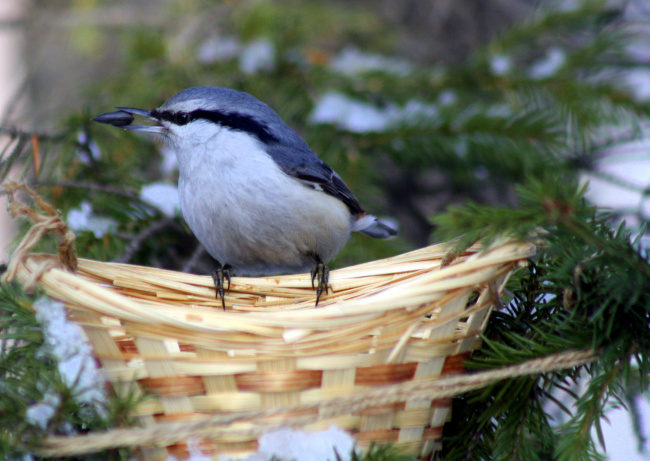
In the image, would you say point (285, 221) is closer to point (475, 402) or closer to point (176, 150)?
point (176, 150)

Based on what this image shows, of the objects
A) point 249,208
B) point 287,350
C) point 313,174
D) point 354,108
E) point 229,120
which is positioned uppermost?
point 354,108

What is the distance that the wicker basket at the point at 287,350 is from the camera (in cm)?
80

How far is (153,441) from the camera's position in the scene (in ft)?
2.35

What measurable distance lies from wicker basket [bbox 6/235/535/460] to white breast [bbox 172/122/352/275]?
40 centimetres

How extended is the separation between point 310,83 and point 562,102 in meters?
0.77

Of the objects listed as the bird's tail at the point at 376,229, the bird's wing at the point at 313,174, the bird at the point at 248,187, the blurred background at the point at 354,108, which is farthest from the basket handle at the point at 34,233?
the bird's tail at the point at 376,229

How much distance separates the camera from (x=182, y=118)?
144 cm

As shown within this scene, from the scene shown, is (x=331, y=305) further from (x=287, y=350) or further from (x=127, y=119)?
(x=127, y=119)

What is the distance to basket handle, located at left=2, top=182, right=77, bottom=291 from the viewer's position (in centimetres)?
83

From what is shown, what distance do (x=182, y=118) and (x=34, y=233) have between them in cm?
64

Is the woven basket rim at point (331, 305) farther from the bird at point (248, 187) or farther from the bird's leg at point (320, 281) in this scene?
the bird at point (248, 187)

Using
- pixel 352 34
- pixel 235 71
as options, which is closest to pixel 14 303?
pixel 235 71

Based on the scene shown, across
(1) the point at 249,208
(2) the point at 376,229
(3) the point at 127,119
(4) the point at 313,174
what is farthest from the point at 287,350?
(2) the point at 376,229

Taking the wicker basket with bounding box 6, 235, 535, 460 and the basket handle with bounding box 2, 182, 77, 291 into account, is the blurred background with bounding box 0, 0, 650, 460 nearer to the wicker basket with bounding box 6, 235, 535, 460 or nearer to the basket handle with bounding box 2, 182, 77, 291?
the basket handle with bounding box 2, 182, 77, 291
